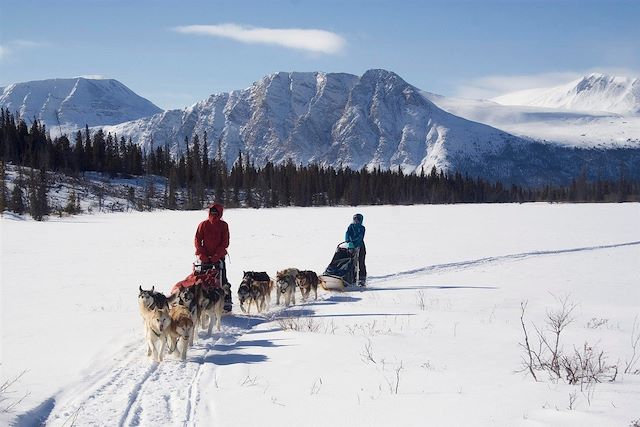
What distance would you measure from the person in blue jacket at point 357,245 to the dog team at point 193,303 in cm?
198

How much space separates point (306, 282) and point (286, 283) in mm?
1115

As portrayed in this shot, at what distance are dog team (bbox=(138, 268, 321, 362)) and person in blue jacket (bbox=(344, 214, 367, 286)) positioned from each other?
1976 millimetres

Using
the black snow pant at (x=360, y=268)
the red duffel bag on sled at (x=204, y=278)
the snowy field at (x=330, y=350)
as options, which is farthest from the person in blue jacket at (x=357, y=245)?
the red duffel bag on sled at (x=204, y=278)

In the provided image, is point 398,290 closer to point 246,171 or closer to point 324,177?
point 246,171

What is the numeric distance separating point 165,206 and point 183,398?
76.7 m

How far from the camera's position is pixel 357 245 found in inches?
658

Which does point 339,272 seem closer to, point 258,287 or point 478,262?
point 258,287

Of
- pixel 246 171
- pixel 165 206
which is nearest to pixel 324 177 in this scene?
pixel 246 171

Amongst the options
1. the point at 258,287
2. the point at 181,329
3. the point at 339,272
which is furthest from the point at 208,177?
the point at 181,329

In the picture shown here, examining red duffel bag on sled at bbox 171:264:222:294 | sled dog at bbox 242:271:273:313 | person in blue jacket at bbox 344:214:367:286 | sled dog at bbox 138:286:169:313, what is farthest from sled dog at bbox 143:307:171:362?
person in blue jacket at bbox 344:214:367:286

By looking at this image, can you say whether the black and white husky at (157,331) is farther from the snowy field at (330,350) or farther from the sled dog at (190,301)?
the sled dog at (190,301)

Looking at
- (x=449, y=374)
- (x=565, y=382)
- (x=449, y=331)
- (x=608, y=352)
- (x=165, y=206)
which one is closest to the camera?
(x=565, y=382)

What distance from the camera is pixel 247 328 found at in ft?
36.4

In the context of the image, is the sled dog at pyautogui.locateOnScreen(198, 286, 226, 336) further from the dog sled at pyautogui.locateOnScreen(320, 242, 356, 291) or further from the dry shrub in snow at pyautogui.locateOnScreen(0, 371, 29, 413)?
the dog sled at pyautogui.locateOnScreen(320, 242, 356, 291)
